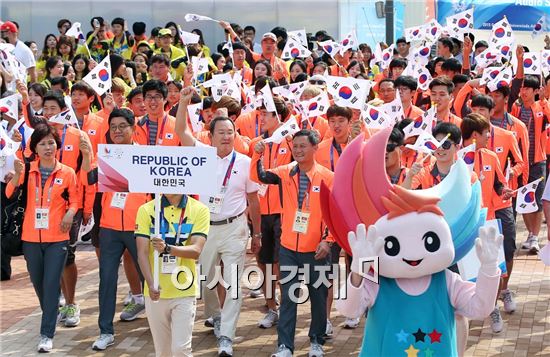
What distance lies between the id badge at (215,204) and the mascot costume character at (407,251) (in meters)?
2.77

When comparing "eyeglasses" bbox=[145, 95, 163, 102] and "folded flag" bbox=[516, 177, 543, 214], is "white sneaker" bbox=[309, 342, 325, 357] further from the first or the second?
"eyeglasses" bbox=[145, 95, 163, 102]

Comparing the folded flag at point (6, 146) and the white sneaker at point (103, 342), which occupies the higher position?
the folded flag at point (6, 146)

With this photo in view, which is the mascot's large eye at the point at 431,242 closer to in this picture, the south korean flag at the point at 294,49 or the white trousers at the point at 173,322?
the white trousers at the point at 173,322

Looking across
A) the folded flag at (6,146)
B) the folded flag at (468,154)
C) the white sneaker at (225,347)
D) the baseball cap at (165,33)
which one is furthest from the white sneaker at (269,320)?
the baseball cap at (165,33)

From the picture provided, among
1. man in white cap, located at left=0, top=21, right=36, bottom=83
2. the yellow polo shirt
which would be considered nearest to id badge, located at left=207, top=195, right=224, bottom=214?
the yellow polo shirt

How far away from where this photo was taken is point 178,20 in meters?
21.3

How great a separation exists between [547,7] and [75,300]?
1723 cm

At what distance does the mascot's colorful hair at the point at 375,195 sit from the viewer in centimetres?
625

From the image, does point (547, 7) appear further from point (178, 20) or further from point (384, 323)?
point (384, 323)

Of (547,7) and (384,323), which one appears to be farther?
(547,7)

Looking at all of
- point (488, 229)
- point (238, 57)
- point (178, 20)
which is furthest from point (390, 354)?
point (178, 20)

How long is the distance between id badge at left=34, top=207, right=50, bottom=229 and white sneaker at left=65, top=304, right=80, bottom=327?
1156 mm

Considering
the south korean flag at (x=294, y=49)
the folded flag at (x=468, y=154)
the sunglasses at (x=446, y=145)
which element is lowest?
the folded flag at (x=468, y=154)

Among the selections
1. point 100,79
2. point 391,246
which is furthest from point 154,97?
point 391,246
